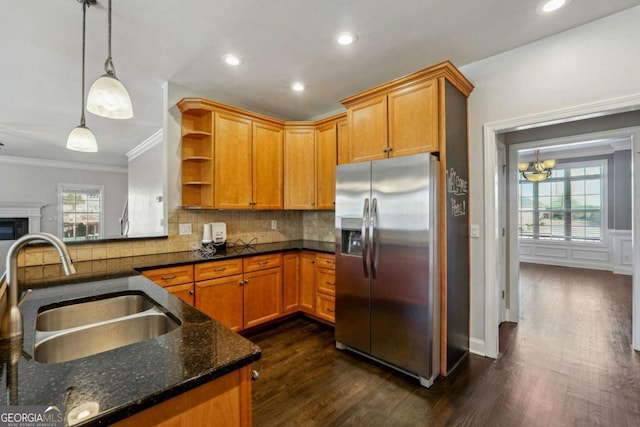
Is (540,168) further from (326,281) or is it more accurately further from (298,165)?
(326,281)

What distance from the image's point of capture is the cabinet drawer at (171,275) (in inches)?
96.1

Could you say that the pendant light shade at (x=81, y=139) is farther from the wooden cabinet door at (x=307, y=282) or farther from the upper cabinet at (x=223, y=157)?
the wooden cabinet door at (x=307, y=282)

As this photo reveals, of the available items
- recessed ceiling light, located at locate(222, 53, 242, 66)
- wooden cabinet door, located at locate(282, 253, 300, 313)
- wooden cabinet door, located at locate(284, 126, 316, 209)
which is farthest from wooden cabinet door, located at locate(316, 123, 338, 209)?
recessed ceiling light, located at locate(222, 53, 242, 66)

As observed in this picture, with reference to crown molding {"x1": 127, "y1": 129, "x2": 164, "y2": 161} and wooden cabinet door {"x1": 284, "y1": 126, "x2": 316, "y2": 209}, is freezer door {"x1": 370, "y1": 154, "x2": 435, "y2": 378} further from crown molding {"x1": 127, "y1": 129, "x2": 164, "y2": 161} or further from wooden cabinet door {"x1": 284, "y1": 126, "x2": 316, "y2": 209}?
crown molding {"x1": 127, "y1": 129, "x2": 164, "y2": 161}

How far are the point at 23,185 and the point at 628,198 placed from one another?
12664 millimetres

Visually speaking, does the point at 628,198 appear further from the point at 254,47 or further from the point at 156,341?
the point at 156,341

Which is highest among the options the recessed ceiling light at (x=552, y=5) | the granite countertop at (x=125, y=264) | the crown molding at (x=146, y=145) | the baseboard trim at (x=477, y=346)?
the recessed ceiling light at (x=552, y=5)

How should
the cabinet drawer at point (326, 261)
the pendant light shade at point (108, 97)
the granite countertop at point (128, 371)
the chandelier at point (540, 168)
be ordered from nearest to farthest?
the granite countertop at point (128, 371) → the pendant light shade at point (108, 97) → the cabinet drawer at point (326, 261) → the chandelier at point (540, 168)

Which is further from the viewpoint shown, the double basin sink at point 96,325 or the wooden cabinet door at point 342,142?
the wooden cabinet door at point 342,142

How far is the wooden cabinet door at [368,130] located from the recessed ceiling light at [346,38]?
1.73ft

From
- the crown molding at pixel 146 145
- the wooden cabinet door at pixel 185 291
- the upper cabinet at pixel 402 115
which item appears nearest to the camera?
the upper cabinet at pixel 402 115

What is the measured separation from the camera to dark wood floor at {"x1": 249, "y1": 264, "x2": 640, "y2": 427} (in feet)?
6.28

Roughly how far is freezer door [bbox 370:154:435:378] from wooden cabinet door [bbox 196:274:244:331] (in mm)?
1361

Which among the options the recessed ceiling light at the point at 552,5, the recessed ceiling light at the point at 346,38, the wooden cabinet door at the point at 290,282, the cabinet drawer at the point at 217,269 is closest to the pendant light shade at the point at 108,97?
the cabinet drawer at the point at 217,269
